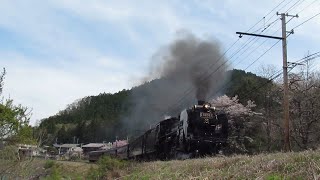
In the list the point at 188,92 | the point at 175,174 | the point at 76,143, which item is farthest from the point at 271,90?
the point at 76,143

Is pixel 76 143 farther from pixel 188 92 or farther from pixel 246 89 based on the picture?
pixel 188 92

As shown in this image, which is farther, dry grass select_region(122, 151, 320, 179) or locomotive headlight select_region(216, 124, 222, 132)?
locomotive headlight select_region(216, 124, 222, 132)

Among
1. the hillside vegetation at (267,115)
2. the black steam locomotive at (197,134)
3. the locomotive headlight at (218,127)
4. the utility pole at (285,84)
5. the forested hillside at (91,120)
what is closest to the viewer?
the black steam locomotive at (197,134)

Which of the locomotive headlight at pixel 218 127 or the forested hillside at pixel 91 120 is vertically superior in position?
the forested hillside at pixel 91 120

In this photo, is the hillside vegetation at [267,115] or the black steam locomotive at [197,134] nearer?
the black steam locomotive at [197,134]

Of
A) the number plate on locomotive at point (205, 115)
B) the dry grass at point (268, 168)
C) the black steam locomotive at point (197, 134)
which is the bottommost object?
the dry grass at point (268, 168)

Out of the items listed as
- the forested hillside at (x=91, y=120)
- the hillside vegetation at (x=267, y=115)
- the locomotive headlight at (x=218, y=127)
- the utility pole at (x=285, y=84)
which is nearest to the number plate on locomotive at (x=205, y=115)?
Result: the locomotive headlight at (x=218, y=127)

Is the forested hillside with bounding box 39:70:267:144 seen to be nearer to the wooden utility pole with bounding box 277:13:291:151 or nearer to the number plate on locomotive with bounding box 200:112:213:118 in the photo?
the number plate on locomotive with bounding box 200:112:213:118

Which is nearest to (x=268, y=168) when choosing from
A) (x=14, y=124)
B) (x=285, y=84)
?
(x=14, y=124)

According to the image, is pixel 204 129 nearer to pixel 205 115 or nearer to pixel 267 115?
pixel 205 115

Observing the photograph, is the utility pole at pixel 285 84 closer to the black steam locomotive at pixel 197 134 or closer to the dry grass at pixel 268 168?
the black steam locomotive at pixel 197 134

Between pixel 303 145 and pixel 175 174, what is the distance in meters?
29.4

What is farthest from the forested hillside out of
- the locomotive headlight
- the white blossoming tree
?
the locomotive headlight


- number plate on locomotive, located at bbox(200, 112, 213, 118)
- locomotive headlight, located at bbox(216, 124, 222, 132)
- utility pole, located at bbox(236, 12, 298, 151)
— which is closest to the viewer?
utility pole, located at bbox(236, 12, 298, 151)
